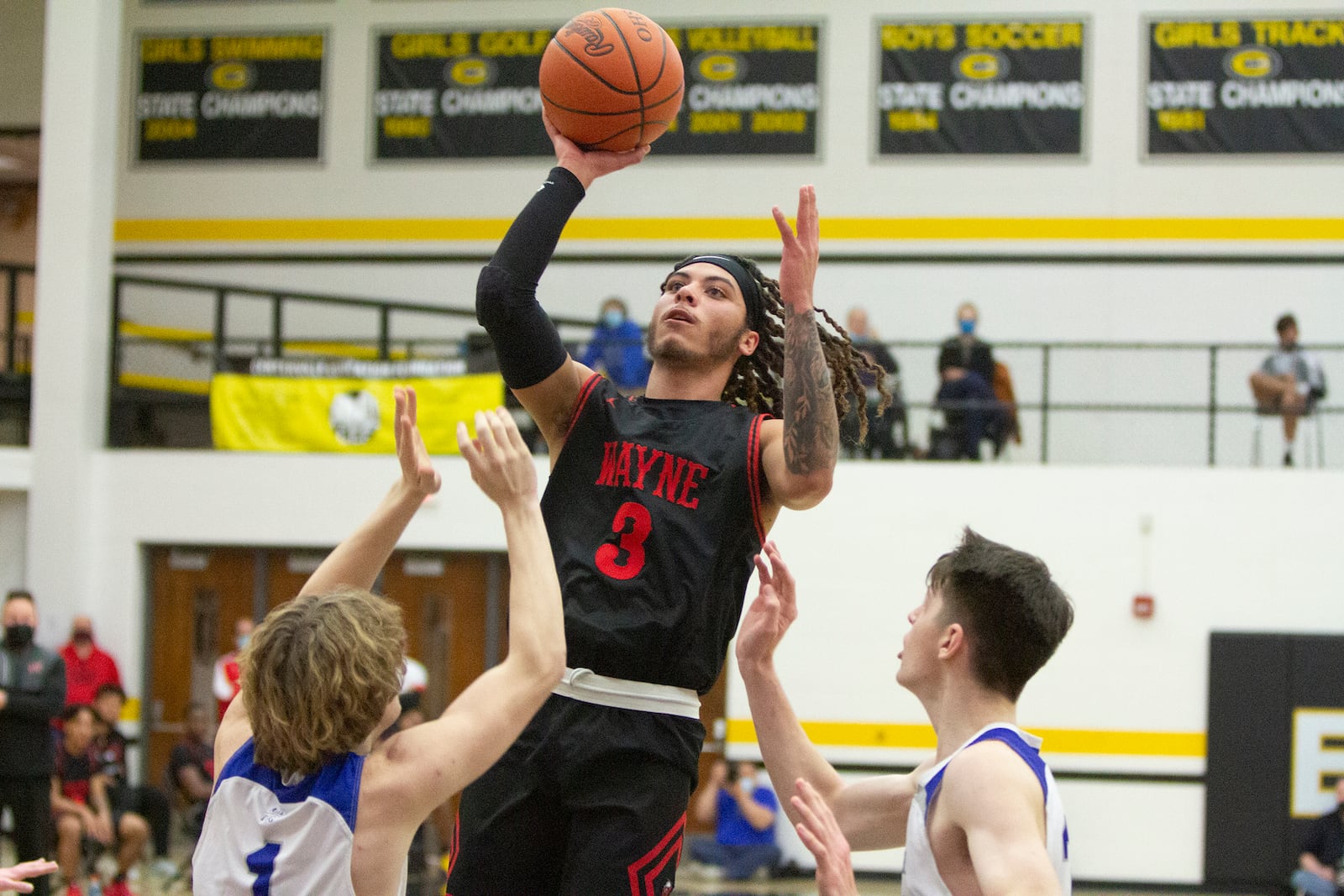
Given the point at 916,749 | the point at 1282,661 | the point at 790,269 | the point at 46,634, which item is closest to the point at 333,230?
the point at 46,634

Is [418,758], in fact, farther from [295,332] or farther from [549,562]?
[295,332]

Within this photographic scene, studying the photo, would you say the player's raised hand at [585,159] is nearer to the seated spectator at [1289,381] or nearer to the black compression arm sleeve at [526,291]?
the black compression arm sleeve at [526,291]

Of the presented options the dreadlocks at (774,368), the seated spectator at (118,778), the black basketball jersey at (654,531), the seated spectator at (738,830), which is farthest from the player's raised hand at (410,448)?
the seated spectator at (738,830)

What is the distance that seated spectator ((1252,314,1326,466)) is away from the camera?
12.0 metres

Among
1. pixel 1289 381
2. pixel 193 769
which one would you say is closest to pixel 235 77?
pixel 193 769

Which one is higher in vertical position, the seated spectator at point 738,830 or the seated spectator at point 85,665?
the seated spectator at point 85,665

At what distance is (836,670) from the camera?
11.7 metres

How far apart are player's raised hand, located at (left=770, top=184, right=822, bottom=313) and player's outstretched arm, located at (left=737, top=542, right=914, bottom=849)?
508mm

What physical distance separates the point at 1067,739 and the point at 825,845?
9890mm

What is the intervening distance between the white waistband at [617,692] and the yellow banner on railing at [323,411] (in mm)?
9051

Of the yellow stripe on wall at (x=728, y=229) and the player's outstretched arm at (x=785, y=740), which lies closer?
the player's outstretched arm at (x=785, y=740)

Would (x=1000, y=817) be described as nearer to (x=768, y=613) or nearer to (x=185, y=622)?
(x=768, y=613)

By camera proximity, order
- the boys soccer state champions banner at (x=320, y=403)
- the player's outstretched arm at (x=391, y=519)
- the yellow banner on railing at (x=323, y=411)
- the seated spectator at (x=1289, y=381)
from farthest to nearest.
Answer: the seated spectator at (x=1289, y=381), the boys soccer state champions banner at (x=320, y=403), the yellow banner on railing at (x=323, y=411), the player's outstretched arm at (x=391, y=519)

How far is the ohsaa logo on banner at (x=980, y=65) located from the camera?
13695mm
